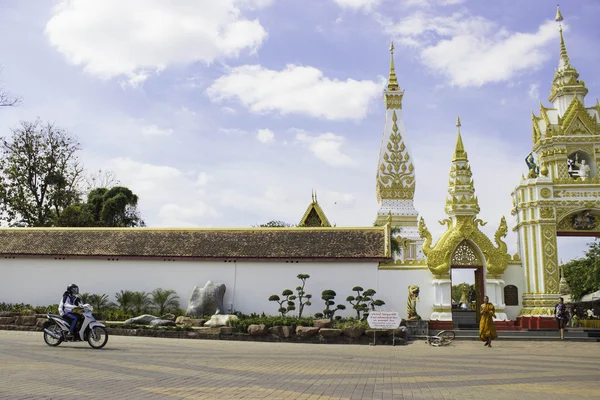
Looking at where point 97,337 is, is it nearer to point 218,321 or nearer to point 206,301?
point 218,321

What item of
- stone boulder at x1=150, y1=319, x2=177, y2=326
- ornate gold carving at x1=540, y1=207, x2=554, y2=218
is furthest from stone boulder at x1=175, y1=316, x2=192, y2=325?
ornate gold carving at x1=540, y1=207, x2=554, y2=218

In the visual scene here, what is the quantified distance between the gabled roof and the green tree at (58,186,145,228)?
1469cm

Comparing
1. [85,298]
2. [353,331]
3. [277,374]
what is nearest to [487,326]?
[353,331]

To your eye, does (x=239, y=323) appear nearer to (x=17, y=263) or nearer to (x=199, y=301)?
(x=199, y=301)

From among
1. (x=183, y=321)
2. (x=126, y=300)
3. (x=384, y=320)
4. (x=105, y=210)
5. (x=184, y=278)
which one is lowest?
(x=183, y=321)

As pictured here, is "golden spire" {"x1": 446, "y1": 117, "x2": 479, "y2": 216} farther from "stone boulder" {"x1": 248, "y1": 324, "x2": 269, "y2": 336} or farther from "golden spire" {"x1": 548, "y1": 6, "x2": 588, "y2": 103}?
"stone boulder" {"x1": 248, "y1": 324, "x2": 269, "y2": 336}

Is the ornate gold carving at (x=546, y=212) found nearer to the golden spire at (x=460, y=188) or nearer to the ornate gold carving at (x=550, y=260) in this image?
the ornate gold carving at (x=550, y=260)

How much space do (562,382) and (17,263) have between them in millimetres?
23215

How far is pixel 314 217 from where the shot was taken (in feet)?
96.8

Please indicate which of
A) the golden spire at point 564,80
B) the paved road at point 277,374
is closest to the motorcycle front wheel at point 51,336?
the paved road at point 277,374

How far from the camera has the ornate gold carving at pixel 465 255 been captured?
22.3m

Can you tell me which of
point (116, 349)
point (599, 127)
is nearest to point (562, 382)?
point (116, 349)

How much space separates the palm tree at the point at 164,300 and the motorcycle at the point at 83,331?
971cm

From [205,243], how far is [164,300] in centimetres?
301
